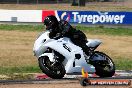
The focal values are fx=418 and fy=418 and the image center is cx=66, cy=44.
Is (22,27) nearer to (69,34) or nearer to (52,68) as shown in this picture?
(69,34)

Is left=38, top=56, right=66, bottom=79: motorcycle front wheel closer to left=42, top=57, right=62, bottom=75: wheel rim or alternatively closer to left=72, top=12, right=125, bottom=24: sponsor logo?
left=42, top=57, right=62, bottom=75: wheel rim

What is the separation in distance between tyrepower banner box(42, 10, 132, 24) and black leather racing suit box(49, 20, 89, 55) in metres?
17.2

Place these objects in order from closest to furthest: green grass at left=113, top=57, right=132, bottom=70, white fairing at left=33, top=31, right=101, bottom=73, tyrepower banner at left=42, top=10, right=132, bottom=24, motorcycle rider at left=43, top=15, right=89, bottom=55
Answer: white fairing at left=33, top=31, right=101, bottom=73 → motorcycle rider at left=43, top=15, right=89, bottom=55 → green grass at left=113, top=57, right=132, bottom=70 → tyrepower banner at left=42, top=10, right=132, bottom=24

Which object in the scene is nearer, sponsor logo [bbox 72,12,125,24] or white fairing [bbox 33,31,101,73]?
white fairing [bbox 33,31,101,73]

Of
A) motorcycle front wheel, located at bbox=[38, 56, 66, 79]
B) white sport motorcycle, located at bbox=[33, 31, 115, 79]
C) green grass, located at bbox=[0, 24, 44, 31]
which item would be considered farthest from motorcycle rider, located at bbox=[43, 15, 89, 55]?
green grass, located at bbox=[0, 24, 44, 31]

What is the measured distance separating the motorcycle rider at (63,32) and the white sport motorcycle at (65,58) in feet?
0.37

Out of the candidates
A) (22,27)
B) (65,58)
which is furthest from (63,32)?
(22,27)

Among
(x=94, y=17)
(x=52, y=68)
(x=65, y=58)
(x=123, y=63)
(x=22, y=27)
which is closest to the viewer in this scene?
(x=52, y=68)

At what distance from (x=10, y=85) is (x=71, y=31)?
7.94 feet

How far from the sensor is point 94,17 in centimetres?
2928

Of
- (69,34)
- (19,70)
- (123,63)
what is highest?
(69,34)

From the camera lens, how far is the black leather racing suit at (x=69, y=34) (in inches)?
457

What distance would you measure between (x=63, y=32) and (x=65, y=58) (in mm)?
724

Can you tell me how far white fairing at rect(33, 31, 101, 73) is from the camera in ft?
37.1
